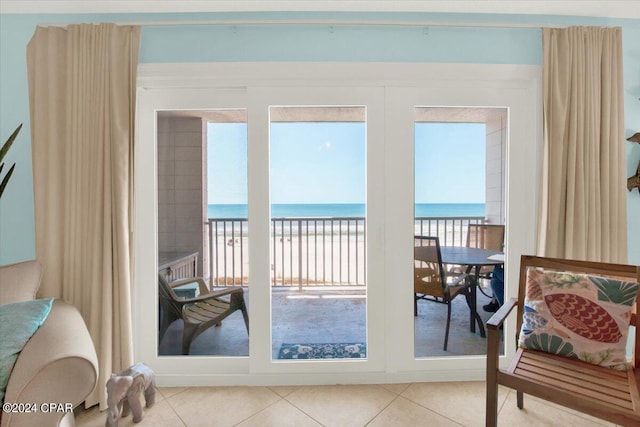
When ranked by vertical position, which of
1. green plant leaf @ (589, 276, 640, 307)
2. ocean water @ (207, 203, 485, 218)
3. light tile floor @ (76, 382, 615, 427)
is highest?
ocean water @ (207, 203, 485, 218)

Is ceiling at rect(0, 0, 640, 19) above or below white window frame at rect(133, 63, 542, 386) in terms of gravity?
above

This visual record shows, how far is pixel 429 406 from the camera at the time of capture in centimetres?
169

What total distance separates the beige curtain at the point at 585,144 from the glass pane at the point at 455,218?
0.97 ft

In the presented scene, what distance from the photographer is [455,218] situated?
2102 mm

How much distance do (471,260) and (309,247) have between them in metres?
1.88

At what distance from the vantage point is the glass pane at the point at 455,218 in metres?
1.97

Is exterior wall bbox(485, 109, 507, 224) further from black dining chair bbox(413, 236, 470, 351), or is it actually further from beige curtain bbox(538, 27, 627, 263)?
black dining chair bbox(413, 236, 470, 351)

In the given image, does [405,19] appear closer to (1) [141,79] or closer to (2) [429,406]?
(1) [141,79]

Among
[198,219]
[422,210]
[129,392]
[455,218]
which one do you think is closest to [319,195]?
[422,210]

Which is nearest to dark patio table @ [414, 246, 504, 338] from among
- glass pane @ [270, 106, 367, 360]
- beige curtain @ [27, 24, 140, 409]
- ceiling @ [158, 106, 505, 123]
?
glass pane @ [270, 106, 367, 360]

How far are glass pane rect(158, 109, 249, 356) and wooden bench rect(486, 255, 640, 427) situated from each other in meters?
1.54

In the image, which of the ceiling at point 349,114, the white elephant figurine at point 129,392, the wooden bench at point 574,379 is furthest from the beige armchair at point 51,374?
the wooden bench at point 574,379

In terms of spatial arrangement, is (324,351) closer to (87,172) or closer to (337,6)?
(87,172)

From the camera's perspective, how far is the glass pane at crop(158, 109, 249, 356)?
6.41 ft
